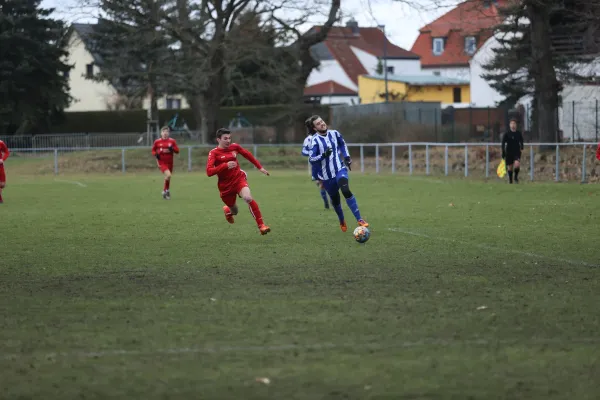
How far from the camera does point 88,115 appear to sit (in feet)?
228

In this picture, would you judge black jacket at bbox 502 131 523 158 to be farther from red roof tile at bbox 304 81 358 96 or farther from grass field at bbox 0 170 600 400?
red roof tile at bbox 304 81 358 96

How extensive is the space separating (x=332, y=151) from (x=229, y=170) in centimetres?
191

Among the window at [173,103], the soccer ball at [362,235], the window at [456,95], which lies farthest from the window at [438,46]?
the soccer ball at [362,235]

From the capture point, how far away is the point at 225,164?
1548cm

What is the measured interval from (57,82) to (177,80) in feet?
43.0

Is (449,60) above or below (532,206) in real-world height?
above

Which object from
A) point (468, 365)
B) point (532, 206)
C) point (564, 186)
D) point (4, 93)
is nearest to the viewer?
point (468, 365)

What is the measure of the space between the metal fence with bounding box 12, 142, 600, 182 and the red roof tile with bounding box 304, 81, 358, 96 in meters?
48.4

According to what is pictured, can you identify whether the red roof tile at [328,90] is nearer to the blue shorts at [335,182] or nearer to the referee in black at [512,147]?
the referee in black at [512,147]

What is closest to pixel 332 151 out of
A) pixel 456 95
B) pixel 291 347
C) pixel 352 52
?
pixel 291 347

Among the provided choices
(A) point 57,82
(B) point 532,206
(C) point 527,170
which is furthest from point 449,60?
(B) point 532,206

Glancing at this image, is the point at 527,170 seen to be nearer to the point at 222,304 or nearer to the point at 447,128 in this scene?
the point at 447,128

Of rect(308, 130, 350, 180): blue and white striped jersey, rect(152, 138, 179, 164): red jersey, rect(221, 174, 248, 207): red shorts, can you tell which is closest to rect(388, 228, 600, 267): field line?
rect(308, 130, 350, 180): blue and white striped jersey

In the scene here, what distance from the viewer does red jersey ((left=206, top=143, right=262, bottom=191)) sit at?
50.8 feet
